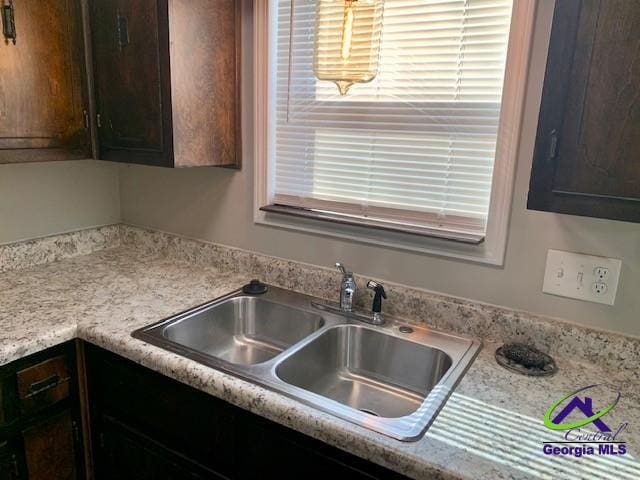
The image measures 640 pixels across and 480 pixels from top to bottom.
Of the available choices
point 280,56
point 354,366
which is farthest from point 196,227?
point 354,366

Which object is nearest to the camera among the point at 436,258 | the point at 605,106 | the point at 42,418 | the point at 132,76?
the point at 605,106

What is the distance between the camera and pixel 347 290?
153 cm

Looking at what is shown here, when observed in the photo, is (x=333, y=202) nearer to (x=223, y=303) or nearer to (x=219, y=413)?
(x=223, y=303)

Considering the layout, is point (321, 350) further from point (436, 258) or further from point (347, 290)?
point (436, 258)

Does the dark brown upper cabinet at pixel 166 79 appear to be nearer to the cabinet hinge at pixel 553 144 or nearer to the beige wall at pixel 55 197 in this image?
the beige wall at pixel 55 197

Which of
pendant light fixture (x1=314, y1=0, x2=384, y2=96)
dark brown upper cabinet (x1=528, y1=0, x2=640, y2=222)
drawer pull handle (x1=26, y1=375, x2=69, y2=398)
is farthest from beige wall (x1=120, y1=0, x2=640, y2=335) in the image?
drawer pull handle (x1=26, y1=375, x2=69, y2=398)

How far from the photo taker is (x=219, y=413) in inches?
45.8

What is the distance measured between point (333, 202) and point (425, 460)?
38.2 inches

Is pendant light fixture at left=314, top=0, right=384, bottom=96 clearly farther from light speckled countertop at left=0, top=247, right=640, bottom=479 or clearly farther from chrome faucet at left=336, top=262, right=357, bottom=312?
light speckled countertop at left=0, top=247, right=640, bottom=479

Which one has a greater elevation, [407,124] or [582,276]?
[407,124]

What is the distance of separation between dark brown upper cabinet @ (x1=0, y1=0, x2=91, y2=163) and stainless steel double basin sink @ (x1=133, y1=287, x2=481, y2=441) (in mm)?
726

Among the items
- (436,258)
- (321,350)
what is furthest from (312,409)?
(436,258)

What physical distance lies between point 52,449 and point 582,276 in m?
1.58

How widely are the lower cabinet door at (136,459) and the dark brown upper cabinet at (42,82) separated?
90cm
